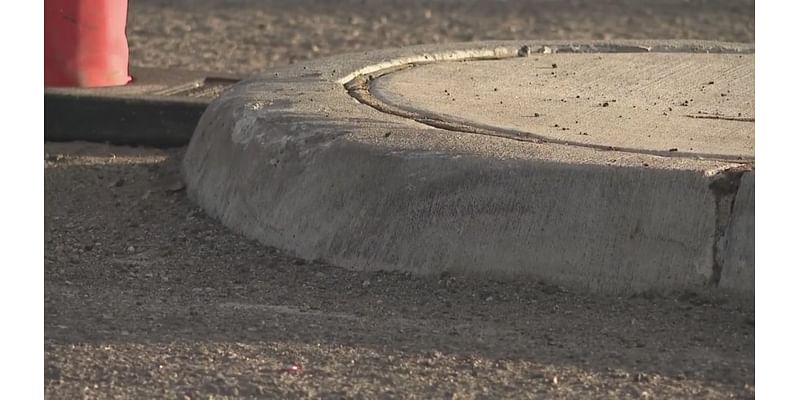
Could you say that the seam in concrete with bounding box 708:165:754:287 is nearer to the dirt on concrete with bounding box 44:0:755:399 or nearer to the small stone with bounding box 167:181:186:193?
the dirt on concrete with bounding box 44:0:755:399

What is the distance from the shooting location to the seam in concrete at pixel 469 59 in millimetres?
3828

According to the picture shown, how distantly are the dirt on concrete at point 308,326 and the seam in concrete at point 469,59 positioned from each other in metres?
0.45

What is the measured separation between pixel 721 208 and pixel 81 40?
2978mm

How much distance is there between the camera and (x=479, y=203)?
368cm

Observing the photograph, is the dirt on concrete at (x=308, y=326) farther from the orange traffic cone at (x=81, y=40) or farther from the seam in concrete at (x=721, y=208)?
the orange traffic cone at (x=81, y=40)

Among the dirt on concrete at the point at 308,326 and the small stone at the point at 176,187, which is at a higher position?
the small stone at the point at 176,187

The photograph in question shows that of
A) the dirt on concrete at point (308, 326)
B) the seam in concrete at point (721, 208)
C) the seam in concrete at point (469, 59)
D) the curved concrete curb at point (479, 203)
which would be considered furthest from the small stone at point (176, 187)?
the seam in concrete at point (721, 208)

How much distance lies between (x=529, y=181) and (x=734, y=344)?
651mm

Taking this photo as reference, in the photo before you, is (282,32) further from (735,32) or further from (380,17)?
(735,32)

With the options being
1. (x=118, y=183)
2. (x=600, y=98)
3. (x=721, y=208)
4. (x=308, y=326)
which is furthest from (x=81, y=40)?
(x=721, y=208)

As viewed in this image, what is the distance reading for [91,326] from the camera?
335 centimetres

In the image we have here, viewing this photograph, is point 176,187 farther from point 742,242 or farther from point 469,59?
point 742,242

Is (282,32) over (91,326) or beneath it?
over

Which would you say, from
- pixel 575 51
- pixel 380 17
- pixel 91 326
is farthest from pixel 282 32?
pixel 91 326
